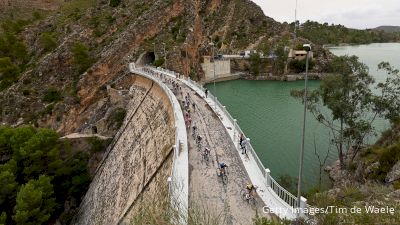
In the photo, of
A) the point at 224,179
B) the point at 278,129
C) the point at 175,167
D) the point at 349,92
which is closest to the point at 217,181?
the point at 224,179

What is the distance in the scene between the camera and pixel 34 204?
26188mm

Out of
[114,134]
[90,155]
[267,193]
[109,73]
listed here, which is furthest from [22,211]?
[109,73]

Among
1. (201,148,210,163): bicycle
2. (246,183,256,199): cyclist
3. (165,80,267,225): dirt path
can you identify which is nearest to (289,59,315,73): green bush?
(165,80,267,225): dirt path

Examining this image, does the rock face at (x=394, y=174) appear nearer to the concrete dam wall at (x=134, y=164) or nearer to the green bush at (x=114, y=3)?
the concrete dam wall at (x=134, y=164)

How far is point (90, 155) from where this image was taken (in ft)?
124

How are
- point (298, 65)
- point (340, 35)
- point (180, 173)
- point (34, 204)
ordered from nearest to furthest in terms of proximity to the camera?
point (180, 173)
point (34, 204)
point (298, 65)
point (340, 35)

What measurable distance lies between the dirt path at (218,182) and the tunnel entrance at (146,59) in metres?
32.2

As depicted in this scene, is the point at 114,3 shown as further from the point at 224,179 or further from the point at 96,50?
the point at 224,179

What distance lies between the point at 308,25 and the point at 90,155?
4950 inches

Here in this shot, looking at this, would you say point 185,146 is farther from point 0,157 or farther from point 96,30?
point 96,30

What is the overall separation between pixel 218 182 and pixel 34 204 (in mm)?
17518

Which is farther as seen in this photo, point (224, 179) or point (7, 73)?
point (7, 73)

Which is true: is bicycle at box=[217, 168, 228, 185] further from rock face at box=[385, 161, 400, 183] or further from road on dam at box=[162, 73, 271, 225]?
rock face at box=[385, 161, 400, 183]

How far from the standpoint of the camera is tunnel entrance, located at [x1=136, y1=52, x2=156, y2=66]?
5438cm
